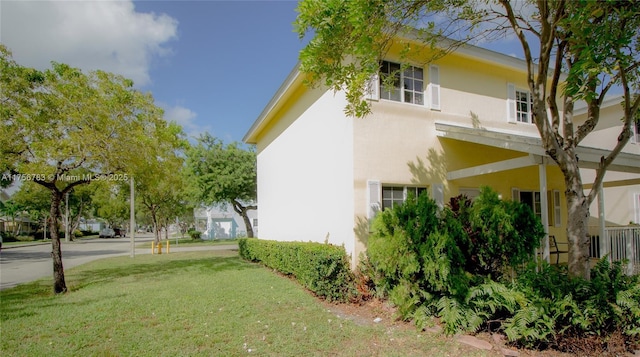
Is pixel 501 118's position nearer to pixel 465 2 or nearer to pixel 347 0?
pixel 465 2

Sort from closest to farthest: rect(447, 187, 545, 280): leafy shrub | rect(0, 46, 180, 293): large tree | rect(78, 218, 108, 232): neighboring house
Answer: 1. rect(447, 187, 545, 280): leafy shrub
2. rect(0, 46, 180, 293): large tree
3. rect(78, 218, 108, 232): neighboring house

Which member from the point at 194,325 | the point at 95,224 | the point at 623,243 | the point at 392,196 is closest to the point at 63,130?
the point at 194,325

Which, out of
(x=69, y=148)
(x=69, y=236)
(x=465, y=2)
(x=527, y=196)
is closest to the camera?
(x=465, y=2)

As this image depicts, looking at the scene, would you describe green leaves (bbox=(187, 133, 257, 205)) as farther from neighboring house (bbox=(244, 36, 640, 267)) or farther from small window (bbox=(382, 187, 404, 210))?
small window (bbox=(382, 187, 404, 210))

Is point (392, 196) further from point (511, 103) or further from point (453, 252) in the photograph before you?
point (511, 103)

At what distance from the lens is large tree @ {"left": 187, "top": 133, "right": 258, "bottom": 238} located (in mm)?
21969

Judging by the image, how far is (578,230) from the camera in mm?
5688

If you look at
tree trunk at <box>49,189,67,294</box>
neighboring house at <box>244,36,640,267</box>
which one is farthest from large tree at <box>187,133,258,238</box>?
tree trunk at <box>49,189,67,294</box>

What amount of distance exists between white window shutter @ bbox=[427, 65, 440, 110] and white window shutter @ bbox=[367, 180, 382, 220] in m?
3.02

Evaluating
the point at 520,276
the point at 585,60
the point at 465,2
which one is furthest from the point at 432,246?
the point at 465,2

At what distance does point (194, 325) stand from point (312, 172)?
19.0 ft

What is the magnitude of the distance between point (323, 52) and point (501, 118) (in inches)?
299

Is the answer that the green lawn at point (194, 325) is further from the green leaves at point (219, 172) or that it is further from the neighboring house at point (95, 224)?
the neighboring house at point (95, 224)

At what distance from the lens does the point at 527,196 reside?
35.3ft
